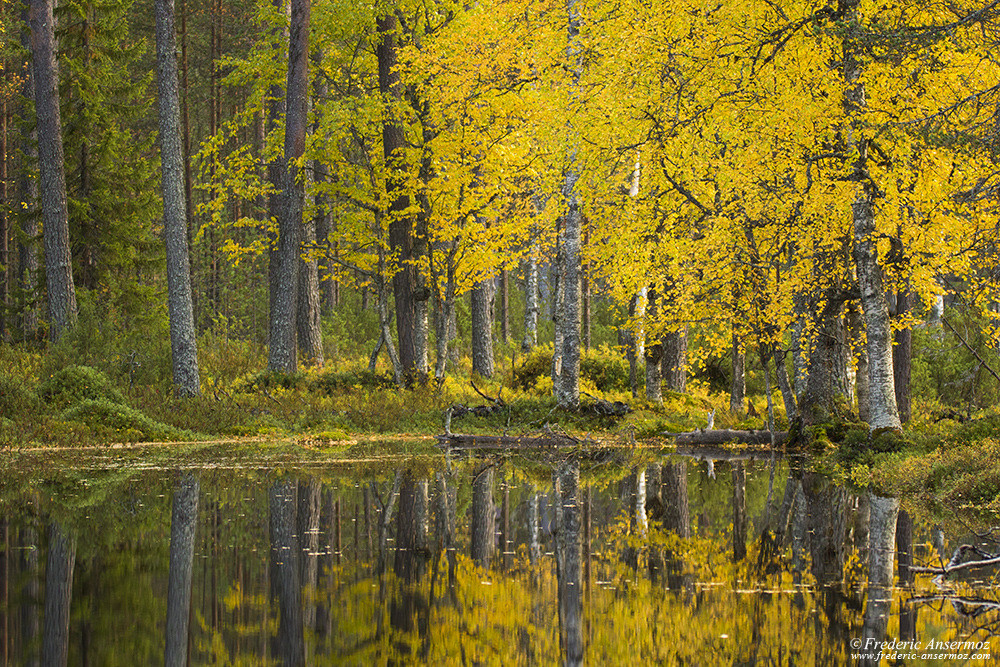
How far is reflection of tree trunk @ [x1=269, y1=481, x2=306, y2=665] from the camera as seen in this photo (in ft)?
17.4

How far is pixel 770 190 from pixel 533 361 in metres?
9.89

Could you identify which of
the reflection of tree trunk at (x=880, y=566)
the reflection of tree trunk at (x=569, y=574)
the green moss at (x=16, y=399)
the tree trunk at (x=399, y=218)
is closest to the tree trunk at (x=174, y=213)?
the green moss at (x=16, y=399)

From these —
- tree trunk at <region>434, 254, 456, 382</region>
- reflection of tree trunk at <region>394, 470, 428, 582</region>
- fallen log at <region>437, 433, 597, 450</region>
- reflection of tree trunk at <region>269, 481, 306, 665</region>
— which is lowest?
fallen log at <region>437, 433, 597, 450</region>

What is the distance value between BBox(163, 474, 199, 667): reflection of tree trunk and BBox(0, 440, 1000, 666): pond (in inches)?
0.9

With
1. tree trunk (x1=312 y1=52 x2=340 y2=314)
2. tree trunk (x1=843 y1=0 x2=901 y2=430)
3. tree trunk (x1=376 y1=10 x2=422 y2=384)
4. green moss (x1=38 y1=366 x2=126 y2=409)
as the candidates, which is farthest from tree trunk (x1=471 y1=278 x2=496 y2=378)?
tree trunk (x1=843 y1=0 x2=901 y2=430)

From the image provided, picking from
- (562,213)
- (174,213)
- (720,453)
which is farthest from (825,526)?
(174,213)

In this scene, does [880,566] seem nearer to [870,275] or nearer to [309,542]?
[309,542]

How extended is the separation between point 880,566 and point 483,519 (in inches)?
150

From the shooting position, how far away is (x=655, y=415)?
21844 millimetres

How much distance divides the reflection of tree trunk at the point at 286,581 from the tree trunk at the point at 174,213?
1156 centimetres

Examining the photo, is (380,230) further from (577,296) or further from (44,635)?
(44,635)

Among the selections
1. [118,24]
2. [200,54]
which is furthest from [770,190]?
[200,54]

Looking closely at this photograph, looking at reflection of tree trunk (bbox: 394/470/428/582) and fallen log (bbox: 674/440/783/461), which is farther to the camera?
fallen log (bbox: 674/440/783/461)

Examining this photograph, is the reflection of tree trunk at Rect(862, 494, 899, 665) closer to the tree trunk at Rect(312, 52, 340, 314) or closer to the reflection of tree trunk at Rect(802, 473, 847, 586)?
the reflection of tree trunk at Rect(802, 473, 847, 586)
